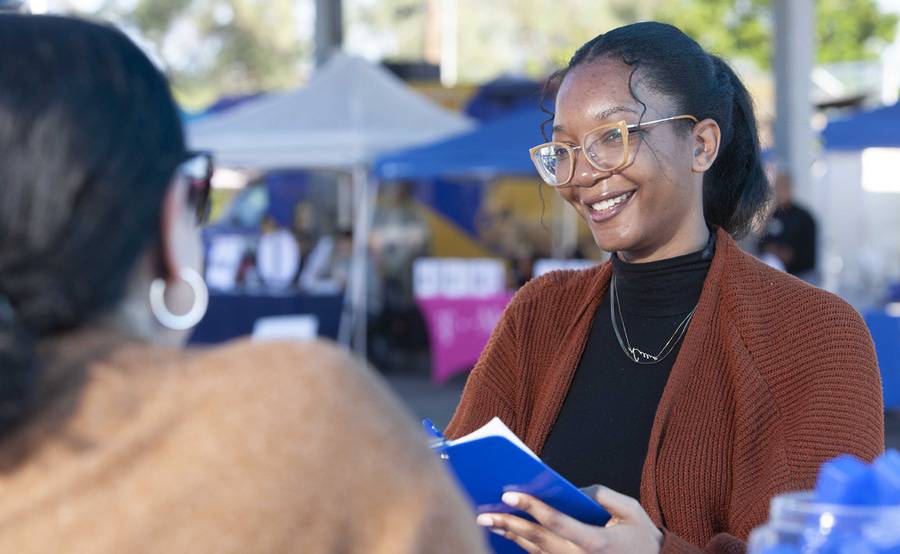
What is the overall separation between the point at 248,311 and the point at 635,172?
8.01 m

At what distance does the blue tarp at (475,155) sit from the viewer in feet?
32.2

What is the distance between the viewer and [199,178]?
3.94 ft

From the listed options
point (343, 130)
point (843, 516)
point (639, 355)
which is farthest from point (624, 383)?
point (343, 130)

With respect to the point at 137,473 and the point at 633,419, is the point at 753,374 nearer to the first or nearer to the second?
the point at 633,419

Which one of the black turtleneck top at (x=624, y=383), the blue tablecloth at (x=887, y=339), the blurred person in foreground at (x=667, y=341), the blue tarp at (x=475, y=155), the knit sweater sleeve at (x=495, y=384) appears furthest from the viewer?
the blue tarp at (x=475, y=155)

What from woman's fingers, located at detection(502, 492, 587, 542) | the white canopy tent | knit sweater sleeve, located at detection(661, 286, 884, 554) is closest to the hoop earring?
woman's fingers, located at detection(502, 492, 587, 542)

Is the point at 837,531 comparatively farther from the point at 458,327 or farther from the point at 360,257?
the point at 360,257

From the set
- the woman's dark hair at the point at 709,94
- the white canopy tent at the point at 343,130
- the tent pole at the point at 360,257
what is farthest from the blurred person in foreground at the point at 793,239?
the woman's dark hair at the point at 709,94

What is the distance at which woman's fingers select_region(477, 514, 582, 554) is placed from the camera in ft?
5.56

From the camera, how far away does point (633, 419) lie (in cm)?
206

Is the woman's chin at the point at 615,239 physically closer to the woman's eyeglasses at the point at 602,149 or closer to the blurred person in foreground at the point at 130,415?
the woman's eyeglasses at the point at 602,149

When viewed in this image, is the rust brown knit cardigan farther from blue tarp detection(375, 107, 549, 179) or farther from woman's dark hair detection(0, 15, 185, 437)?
blue tarp detection(375, 107, 549, 179)

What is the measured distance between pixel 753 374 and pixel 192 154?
3.56ft

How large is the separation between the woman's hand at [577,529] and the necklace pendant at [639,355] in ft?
1.38
